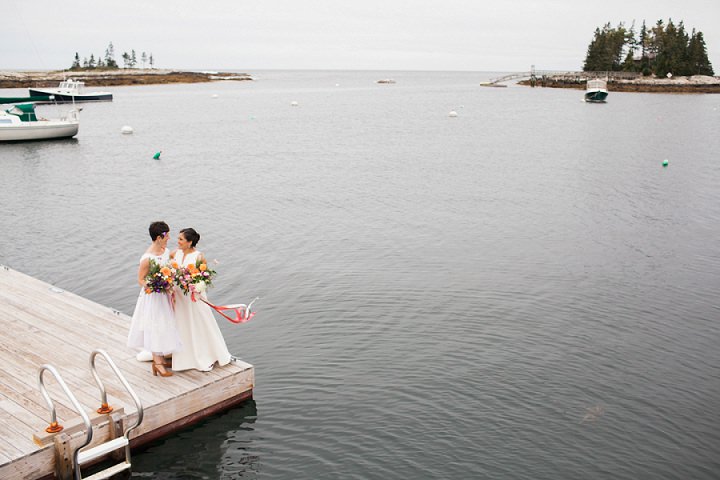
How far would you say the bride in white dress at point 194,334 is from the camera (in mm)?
9980

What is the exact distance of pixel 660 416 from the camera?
37.9 feet

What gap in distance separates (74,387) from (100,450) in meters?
1.59

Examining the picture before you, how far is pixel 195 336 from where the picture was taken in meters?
10.3

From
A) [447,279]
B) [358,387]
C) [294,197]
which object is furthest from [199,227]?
[358,387]

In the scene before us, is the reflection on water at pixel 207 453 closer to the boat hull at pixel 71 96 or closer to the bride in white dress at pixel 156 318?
the bride in white dress at pixel 156 318

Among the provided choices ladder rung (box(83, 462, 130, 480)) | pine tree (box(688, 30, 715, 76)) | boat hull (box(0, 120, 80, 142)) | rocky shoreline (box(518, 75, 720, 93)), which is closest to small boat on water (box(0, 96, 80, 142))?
boat hull (box(0, 120, 80, 142))

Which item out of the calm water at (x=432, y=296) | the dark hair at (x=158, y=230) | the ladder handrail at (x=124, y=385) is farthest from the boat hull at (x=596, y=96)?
the ladder handrail at (x=124, y=385)

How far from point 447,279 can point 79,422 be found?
11.7m

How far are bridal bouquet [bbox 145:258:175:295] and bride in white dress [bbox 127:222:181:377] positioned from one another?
11 centimetres

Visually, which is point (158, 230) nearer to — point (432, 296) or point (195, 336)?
point (195, 336)

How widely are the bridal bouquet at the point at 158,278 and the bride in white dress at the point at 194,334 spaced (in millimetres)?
400

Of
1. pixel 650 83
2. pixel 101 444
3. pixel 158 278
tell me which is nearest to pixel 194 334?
pixel 158 278

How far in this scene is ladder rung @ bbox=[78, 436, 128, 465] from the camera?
8.28 meters

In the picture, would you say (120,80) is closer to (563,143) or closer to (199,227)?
(563,143)
